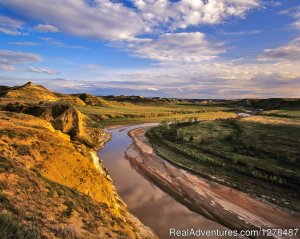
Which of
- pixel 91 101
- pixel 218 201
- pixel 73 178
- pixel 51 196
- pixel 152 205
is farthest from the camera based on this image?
pixel 91 101

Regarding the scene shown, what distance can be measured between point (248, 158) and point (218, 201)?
14238 millimetres

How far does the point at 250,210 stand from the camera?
867 inches

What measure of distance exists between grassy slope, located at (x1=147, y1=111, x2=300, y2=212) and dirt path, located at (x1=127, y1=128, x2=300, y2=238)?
1529 millimetres

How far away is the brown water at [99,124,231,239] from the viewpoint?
1982cm

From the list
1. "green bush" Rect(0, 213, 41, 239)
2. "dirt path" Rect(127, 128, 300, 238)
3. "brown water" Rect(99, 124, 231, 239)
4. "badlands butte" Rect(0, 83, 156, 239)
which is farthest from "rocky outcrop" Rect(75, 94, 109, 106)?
"green bush" Rect(0, 213, 41, 239)

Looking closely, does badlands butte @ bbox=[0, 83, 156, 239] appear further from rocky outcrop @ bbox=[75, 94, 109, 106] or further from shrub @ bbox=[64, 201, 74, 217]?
rocky outcrop @ bbox=[75, 94, 109, 106]

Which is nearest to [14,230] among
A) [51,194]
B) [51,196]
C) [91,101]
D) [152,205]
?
[51,196]

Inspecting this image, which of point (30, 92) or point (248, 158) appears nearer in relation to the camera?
point (248, 158)

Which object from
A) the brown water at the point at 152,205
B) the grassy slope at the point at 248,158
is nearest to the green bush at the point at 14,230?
the brown water at the point at 152,205

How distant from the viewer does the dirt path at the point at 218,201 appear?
66.5 ft

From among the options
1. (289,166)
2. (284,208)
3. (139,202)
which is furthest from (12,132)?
(289,166)

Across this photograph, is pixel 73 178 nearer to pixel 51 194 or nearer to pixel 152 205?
pixel 51 194

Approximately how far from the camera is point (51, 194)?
50.0ft

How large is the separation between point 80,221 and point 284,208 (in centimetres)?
1567
